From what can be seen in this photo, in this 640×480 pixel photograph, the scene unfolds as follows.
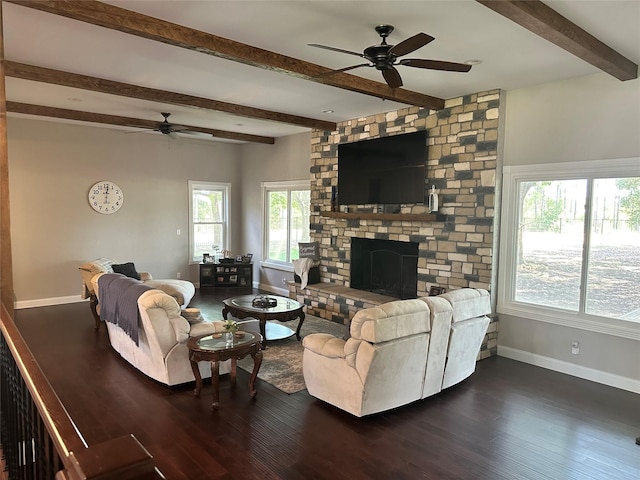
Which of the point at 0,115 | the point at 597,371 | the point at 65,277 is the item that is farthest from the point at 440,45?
the point at 65,277

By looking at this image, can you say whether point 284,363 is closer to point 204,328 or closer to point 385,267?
point 204,328

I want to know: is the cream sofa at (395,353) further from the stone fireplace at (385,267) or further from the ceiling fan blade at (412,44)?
the stone fireplace at (385,267)

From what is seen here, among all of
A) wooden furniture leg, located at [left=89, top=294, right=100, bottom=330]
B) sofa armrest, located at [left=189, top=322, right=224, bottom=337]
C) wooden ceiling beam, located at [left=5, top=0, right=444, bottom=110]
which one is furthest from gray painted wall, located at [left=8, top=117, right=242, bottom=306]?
wooden ceiling beam, located at [left=5, top=0, right=444, bottom=110]

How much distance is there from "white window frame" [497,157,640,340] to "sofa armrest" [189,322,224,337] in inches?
134

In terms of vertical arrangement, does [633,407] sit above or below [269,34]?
below

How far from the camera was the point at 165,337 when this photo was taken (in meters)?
4.12

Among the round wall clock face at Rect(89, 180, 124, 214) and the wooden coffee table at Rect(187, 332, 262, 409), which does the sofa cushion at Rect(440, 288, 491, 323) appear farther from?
the round wall clock face at Rect(89, 180, 124, 214)

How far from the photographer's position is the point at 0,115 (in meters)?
2.95

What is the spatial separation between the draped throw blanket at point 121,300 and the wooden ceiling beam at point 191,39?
231 cm

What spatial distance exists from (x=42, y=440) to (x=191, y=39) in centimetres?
303

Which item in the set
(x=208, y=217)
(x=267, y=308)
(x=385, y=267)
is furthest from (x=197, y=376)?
(x=208, y=217)

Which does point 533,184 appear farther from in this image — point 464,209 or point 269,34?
point 269,34

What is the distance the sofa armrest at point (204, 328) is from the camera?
4297 mm

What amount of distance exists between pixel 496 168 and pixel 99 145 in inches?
266
